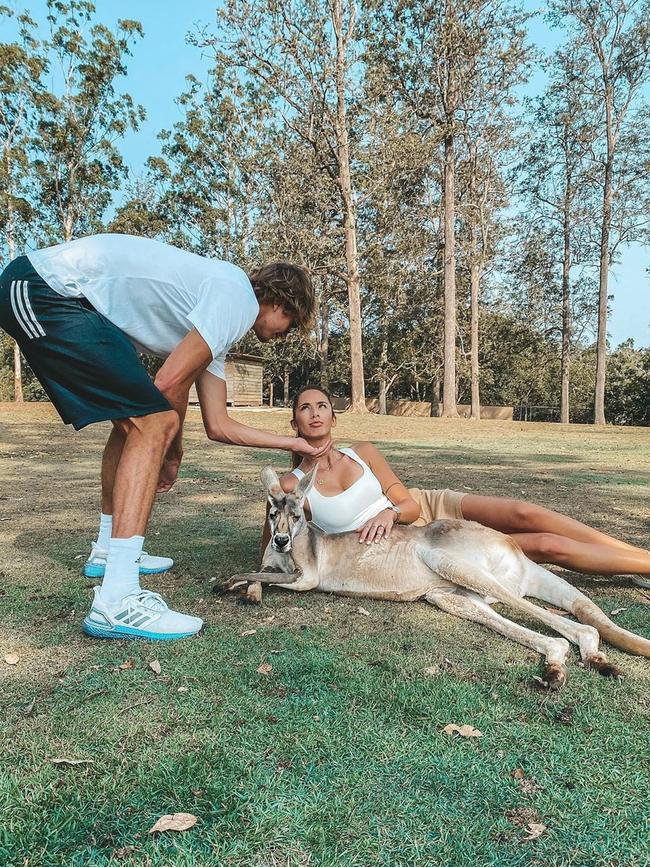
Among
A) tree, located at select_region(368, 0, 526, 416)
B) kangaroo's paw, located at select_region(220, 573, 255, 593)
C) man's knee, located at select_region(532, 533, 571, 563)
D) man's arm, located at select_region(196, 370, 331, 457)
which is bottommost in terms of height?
kangaroo's paw, located at select_region(220, 573, 255, 593)

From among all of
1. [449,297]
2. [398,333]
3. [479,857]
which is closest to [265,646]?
[479,857]

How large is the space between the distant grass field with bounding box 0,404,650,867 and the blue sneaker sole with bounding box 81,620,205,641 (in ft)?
0.16

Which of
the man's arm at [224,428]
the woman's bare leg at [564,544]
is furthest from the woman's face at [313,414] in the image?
the woman's bare leg at [564,544]

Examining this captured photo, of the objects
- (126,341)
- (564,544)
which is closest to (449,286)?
(564,544)

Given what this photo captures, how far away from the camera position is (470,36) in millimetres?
24609

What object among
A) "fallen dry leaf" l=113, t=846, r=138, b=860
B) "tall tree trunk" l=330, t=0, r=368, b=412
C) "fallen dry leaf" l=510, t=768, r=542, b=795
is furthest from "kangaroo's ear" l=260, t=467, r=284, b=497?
"tall tree trunk" l=330, t=0, r=368, b=412

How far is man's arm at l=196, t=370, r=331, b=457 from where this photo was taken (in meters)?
3.54

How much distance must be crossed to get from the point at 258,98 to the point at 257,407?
1574 centimetres

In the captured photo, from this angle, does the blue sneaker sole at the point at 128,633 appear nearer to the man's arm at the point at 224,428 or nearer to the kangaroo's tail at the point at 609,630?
the man's arm at the point at 224,428

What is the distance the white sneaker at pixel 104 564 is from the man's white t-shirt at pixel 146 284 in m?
1.44

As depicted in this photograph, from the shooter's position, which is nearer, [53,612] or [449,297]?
[53,612]

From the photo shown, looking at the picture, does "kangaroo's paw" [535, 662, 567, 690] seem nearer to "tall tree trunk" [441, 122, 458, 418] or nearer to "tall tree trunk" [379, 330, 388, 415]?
"tall tree trunk" [441, 122, 458, 418]

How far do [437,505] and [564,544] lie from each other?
840 millimetres

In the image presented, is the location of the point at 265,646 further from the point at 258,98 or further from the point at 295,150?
the point at 258,98
